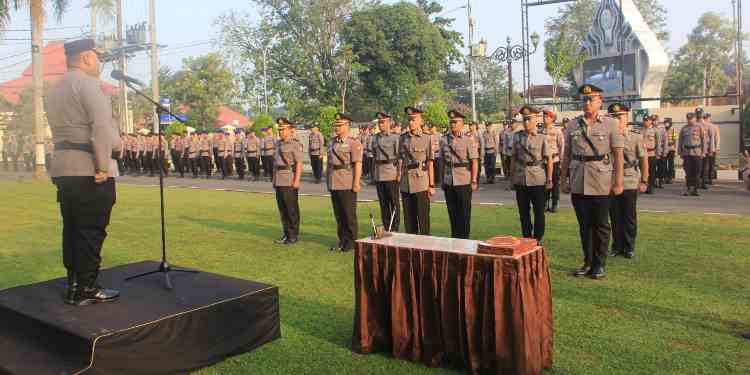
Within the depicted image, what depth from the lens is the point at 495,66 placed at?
71812 millimetres

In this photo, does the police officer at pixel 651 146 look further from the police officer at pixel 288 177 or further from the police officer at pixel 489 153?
the police officer at pixel 288 177

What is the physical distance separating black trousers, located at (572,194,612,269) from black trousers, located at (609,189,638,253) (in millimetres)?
1015

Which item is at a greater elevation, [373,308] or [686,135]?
[686,135]

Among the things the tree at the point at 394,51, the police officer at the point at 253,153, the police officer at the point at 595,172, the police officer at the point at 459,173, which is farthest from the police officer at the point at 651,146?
the tree at the point at 394,51

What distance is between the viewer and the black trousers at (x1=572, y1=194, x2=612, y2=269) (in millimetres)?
6133

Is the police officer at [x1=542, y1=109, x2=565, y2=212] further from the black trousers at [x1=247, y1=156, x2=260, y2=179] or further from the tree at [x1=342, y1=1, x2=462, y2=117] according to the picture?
the tree at [x1=342, y1=1, x2=462, y2=117]

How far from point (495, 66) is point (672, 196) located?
6103cm

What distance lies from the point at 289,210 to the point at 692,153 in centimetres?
910

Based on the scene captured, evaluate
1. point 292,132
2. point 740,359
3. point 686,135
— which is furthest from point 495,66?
point 740,359

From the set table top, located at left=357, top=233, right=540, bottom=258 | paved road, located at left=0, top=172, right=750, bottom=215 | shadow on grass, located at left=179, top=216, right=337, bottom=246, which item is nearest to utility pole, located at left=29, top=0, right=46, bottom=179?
paved road, located at left=0, top=172, right=750, bottom=215

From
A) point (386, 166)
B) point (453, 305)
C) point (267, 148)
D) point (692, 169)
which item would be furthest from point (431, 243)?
point (267, 148)

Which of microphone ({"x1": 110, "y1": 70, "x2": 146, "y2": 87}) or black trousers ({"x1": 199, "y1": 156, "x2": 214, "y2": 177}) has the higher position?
microphone ({"x1": 110, "y1": 70, "x2": 146, "y2": 87})

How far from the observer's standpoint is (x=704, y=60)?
171 feet

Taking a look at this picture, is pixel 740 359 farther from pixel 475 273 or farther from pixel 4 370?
pixel 4 370
